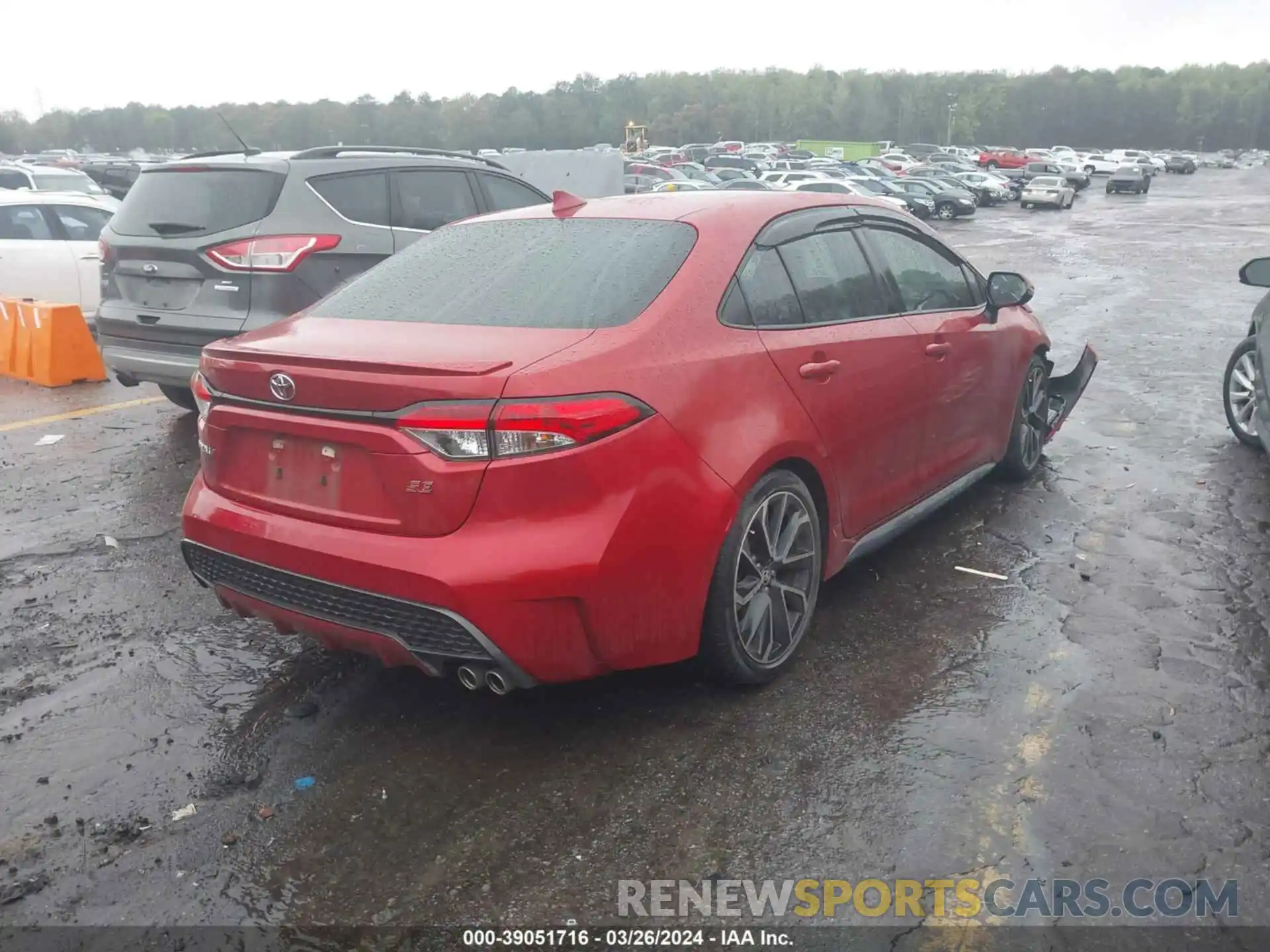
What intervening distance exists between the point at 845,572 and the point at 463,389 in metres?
2.41

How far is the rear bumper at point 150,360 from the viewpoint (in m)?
6.42

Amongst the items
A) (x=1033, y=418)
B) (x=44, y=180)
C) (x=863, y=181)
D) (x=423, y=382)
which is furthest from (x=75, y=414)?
Result: (x=863, y=181)

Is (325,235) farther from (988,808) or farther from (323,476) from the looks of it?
(988,808)

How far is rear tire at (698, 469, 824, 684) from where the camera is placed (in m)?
3.41

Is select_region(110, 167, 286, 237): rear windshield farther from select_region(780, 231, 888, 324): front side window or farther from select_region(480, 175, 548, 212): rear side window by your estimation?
select_region(780, 231, 888, 324): front side window

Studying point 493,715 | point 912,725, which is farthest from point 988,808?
point 493,715

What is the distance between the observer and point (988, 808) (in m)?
3.03

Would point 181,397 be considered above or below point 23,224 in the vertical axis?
below

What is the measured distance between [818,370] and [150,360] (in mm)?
4598

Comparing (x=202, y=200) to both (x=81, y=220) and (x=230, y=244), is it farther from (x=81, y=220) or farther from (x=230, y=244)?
(x=81, y=220)

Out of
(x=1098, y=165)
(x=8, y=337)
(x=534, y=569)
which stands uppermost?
(x=534, y=569)

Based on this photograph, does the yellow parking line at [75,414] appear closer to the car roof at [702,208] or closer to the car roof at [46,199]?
the car roof at [46,199]

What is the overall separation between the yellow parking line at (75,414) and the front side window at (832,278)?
595 cm

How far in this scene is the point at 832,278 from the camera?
Result: 4145mm
